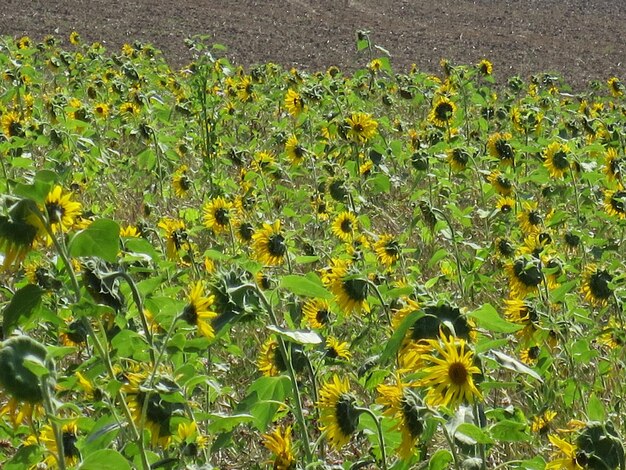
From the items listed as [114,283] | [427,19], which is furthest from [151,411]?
[427,19]

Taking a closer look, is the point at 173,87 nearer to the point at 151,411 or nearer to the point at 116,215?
the point at 116,215

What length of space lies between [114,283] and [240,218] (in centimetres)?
141

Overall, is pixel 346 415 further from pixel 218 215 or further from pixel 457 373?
pixel 218 215

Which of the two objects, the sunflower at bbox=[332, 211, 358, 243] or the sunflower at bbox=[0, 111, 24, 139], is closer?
the sunflower at bbox=[332, 211, 358, 243]

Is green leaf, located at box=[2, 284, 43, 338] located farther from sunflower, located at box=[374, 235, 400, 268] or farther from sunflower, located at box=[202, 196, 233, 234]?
sunflower, located at box=[202, 196, 233, 234]

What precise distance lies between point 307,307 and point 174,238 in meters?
0.57

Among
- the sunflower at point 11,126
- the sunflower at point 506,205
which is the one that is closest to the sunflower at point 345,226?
the sunflower at point 506,205

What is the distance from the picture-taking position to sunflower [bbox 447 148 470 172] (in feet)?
10.9

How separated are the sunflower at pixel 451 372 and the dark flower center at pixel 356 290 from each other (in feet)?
1.95

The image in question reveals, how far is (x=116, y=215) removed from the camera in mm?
3797

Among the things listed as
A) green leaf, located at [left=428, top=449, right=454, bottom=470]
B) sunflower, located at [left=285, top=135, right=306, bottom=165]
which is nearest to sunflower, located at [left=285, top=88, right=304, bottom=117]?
sunflower, located at [left=285, top=135, right=306, bottom=165]

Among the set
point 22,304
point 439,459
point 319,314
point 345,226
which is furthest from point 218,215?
point 22,304

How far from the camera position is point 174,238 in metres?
2.71

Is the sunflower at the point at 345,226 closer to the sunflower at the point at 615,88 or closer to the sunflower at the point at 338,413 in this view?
the sunflower at the point at 338,413
